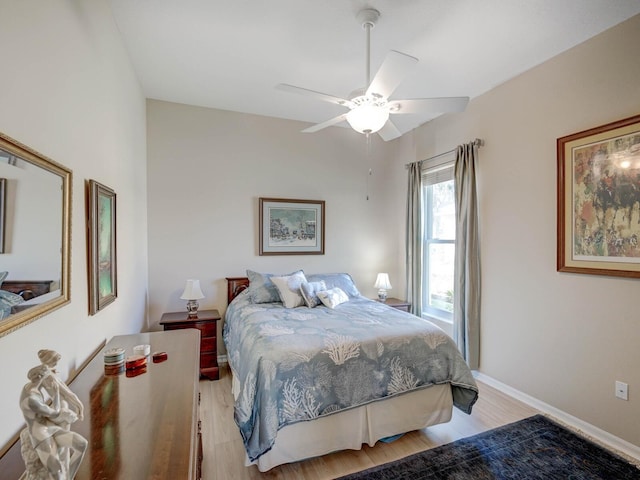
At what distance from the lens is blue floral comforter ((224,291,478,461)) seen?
1.87 meters

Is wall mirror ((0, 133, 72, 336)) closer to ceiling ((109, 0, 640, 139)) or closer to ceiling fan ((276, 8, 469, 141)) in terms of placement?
ceiling fan ((276, 8, 469, 141))

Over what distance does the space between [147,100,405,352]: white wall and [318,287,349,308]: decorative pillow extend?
0.80 metres

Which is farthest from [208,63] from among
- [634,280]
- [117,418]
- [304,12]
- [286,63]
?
[634,280]

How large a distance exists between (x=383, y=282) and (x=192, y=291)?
231 centimetres

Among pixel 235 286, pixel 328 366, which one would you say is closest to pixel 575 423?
pixel 328 366

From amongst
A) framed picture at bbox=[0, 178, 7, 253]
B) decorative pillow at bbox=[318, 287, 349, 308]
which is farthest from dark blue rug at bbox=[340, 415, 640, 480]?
framed picture at bbox=[0, 178, 7, 253]

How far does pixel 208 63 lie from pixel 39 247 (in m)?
2.27

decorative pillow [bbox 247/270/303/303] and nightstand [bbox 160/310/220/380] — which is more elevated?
decorative pillow [bbox 247/270/303/303]

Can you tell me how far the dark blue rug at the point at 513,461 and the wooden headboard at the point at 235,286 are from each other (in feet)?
7.35

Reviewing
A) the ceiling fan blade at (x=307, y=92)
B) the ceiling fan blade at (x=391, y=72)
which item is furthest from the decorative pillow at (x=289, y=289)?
the ceiling fan blade at (x=391, y=72)

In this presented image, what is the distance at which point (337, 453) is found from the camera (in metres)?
2.15

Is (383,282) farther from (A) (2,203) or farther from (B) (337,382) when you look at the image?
(A) (2,203)

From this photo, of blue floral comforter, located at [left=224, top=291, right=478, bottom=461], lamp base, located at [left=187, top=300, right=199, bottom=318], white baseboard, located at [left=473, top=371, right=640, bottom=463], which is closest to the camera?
blue floral comforter, located at [left=224, top=291, right=478, bottom=461]

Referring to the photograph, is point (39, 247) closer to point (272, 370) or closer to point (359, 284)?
point (272, 370)
